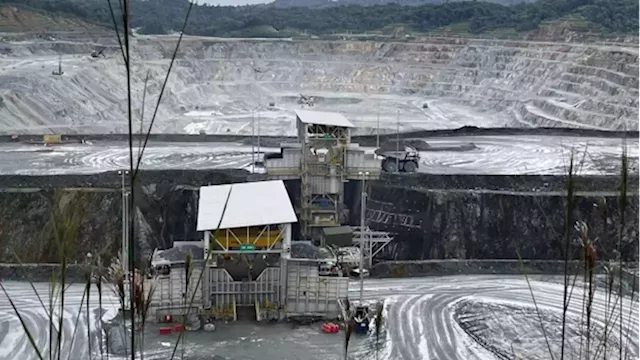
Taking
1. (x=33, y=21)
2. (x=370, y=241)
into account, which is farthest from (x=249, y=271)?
(x=33, y=21)

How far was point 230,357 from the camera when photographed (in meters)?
17.5

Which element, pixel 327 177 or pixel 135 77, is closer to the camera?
pixel 327 177

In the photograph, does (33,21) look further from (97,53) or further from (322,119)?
(322,119)

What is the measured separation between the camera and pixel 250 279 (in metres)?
20.7

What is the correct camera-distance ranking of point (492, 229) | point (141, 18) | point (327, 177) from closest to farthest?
1. point (327, 177)
2. point (492, 229)
3. point (141, 18)

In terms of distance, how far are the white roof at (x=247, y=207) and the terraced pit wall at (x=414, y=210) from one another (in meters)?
9.31

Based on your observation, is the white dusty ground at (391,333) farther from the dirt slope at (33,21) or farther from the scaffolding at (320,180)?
the dirt slope at (33,21)

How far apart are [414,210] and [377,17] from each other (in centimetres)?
9443

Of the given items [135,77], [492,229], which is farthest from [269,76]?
[492,229]

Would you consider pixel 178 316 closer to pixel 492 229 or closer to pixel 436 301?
pixel 436 301

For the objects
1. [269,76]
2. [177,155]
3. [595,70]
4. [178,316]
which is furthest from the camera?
[269,76]

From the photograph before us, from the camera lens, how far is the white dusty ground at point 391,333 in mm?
17797

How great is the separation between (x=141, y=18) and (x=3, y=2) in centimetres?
3950

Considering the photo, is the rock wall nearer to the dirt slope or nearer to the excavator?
the excavator
